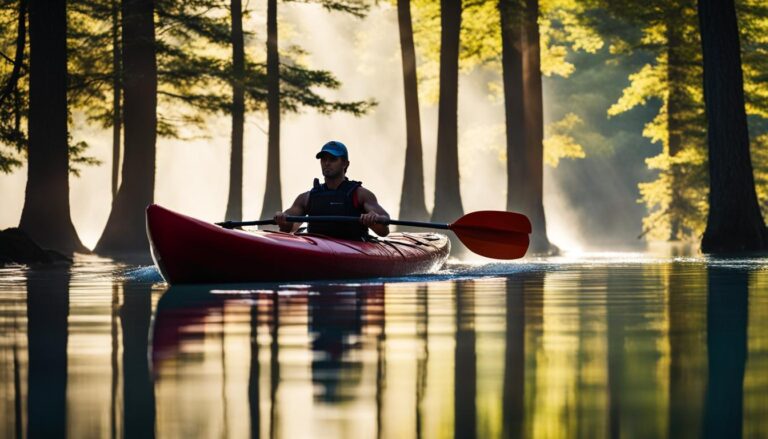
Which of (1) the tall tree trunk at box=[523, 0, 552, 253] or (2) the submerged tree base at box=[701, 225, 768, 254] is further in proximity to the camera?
(1) the tall tree trunk at box=[523, 0, 552, 253]

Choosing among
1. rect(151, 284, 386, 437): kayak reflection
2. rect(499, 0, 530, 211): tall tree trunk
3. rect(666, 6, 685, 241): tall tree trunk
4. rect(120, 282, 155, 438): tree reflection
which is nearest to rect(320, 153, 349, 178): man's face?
rect(151, 284, 386, 437): kayak reflection

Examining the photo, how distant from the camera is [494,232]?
49.2 ft

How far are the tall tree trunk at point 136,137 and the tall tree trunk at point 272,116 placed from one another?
4316mm

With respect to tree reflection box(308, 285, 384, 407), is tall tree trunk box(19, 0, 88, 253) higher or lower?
higher

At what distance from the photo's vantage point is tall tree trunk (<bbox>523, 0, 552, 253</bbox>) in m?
30.1

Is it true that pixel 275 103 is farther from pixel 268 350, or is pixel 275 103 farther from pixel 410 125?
pixel 268 350

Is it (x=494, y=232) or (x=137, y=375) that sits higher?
(x=494, y=232)

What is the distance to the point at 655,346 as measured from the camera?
21.4 ft

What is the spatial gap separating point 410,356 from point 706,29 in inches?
652

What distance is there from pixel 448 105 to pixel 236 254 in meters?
18.5

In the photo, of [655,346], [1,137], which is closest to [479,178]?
[1,137]

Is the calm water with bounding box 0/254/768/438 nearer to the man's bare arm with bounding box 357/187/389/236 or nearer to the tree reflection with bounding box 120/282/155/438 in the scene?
the tree reflection with bounding box 120/282/155/438

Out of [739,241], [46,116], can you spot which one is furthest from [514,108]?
[46,116]

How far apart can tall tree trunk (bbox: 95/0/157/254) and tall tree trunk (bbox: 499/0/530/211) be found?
24.7 feet
